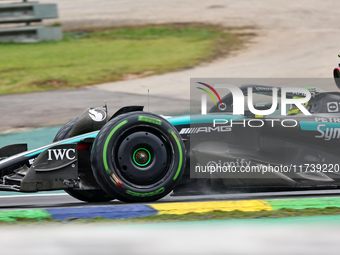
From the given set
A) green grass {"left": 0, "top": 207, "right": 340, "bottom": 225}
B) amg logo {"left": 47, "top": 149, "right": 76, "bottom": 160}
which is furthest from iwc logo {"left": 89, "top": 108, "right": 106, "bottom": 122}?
green grass {"left": 0, "top": 207, "right": 340, "bottom": 225}

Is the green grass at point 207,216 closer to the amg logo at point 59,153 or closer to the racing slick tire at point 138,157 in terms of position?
the racing slick tire at point 138,157

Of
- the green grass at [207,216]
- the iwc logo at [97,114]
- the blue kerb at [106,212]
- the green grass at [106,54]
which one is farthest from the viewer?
the green grass at [106,54]

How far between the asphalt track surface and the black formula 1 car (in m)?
0.20

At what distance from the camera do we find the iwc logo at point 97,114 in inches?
199

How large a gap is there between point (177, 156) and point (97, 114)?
3.74 feet

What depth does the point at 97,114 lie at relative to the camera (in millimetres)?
5074

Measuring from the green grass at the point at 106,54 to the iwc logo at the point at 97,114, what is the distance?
8.81m

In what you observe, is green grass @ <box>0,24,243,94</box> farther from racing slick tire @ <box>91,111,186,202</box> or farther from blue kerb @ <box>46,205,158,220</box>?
blue kerb @ <box>46,205,158,220</box>

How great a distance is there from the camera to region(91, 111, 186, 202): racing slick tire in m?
4.16

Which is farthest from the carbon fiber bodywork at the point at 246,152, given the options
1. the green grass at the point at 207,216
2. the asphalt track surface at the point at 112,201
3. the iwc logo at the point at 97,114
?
the green grass at the point at 207,216

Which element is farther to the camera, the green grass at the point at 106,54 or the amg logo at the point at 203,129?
the green grass at the point at 106,54

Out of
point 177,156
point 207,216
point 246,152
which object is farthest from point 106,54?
point 207,216

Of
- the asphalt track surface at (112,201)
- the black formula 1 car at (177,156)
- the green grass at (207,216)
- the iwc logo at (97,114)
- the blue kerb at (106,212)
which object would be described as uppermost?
the iwc logo at (97,114)

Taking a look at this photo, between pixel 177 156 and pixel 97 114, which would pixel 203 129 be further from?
pixel 97 114
